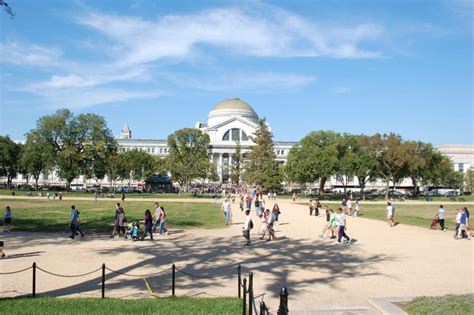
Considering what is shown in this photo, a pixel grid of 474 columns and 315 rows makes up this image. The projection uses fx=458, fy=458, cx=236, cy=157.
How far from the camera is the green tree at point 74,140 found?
7694cm

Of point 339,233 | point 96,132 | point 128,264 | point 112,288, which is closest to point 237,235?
point 339,233

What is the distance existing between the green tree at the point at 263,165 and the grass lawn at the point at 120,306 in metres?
70.8

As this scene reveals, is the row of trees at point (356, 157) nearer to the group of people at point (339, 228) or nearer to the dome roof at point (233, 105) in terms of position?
the group of people at point (339, 228)

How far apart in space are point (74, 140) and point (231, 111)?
76.3m

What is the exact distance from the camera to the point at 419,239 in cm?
2444

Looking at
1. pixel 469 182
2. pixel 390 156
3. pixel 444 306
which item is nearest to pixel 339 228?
pixel 444 306

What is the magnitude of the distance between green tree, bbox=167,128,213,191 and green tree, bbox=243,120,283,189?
8000 millimetres

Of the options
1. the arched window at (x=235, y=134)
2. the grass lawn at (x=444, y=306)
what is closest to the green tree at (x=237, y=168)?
the arched window at (x=235, y=134)

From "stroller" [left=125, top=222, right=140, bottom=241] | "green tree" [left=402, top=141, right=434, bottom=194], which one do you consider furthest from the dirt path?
"green tree" [left=402, top=141, right=434, bottom=194]

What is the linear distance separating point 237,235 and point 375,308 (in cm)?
1501

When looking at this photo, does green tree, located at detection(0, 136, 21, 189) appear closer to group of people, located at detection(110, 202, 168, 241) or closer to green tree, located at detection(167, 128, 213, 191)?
green tree, located at detection(167, 128, 213, 191)

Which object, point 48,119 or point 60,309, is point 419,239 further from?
point 48,119

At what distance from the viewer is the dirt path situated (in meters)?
12.9

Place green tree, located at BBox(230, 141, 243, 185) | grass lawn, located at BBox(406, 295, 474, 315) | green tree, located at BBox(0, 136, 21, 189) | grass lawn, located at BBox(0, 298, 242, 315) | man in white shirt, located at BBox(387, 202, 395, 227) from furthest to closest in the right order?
green tree, located at BBox(230, 141, 243, 185) < green tree, located at BBox(0, 136, 21, 189) < man in white shirt, located at BBox(387, 202, 395, 227) < grass lawn, located at BBox(0, 298, 242, 315) < grass lawn, located at BBox(406, 295, 474, 315)
